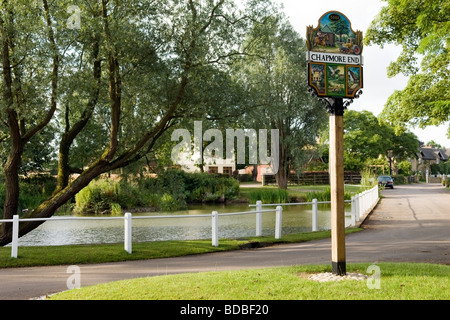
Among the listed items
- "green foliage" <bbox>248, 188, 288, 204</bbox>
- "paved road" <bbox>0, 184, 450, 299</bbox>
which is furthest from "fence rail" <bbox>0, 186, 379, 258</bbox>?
"green foliage" <bbox>248, 188, 288, 204</bbox>

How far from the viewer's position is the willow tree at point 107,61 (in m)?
13.7

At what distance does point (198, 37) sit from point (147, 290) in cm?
956

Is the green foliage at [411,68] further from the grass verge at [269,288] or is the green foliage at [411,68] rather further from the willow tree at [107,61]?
the grass verge at [269,288]

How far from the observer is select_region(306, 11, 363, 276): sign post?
7836 millimetres

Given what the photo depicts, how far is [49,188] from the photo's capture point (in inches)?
1351

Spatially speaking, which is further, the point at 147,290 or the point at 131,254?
the point at 131,254

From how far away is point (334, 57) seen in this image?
804 cm

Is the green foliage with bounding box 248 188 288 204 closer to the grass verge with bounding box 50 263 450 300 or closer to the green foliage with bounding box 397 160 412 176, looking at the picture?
the grass verge with bounding box 50 263 450 300

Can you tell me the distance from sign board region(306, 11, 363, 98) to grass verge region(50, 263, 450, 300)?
10.6ft

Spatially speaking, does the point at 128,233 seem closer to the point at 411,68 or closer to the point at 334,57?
the point at 334,57

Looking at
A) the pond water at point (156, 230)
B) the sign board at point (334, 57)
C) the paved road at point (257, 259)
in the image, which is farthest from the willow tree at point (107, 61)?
the sign board at point (334, 57)

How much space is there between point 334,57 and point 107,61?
9.01 meters
